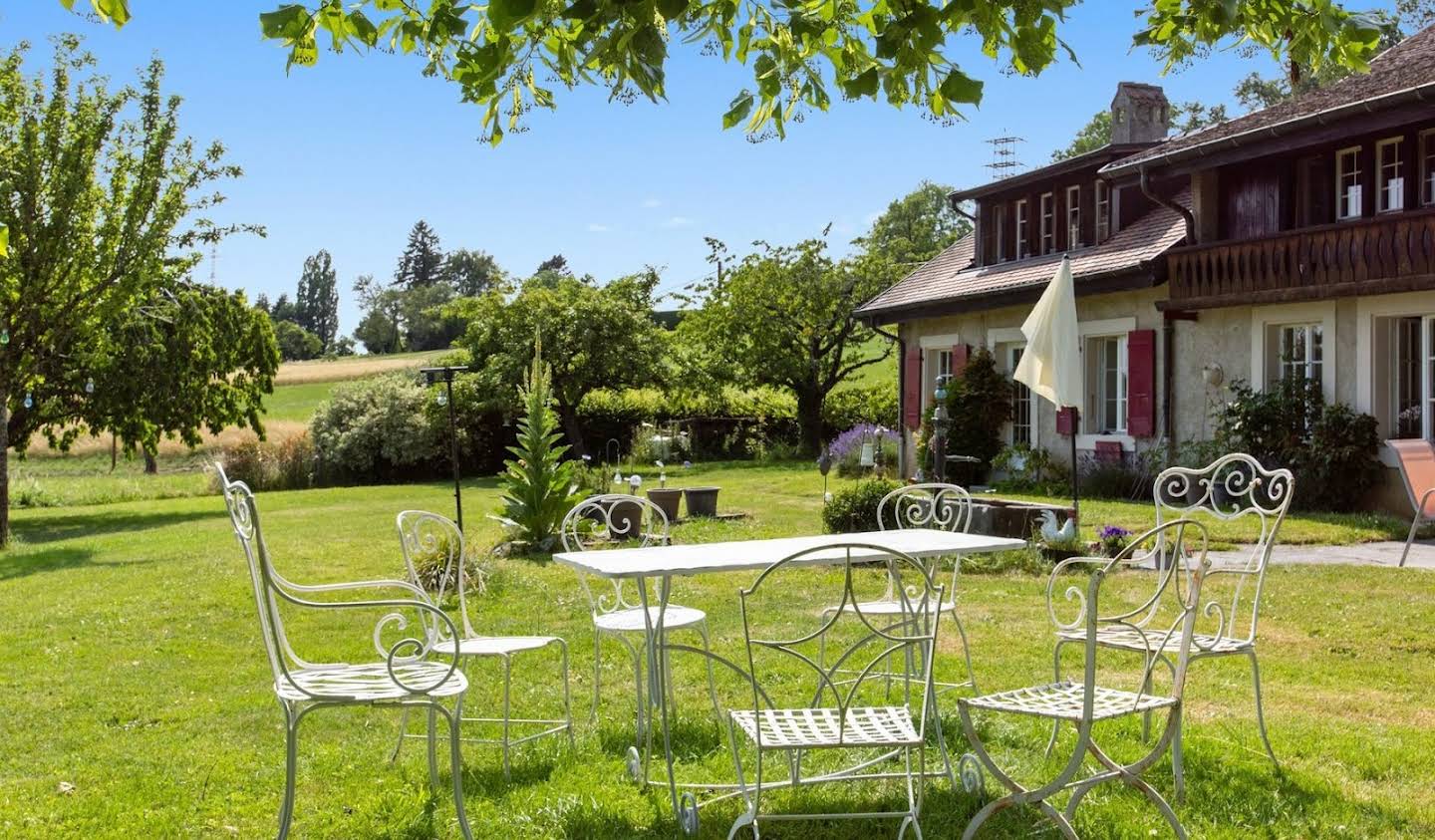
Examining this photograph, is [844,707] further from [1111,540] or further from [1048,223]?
[1048,223]

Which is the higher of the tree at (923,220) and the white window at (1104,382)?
the tree at (923,220)

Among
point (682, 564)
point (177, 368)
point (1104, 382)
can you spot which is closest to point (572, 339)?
point (177, 368)

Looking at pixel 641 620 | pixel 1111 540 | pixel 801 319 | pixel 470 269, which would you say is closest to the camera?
pixel 641 620

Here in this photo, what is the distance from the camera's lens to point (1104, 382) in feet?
54.6

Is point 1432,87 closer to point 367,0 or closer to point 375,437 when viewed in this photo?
point 367,0

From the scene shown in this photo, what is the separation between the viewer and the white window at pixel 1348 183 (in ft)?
44.7

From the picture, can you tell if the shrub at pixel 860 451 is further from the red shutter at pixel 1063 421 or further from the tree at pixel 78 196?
the tree at pixel 78 196

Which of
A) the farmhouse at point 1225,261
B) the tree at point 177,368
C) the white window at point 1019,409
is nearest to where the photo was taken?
the farmhouse at point 1225,261

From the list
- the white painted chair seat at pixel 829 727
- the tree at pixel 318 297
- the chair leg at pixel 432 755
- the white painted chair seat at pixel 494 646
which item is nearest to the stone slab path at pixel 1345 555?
the white painted chair seat at pixel 494 646

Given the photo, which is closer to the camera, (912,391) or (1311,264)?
(1311,264)

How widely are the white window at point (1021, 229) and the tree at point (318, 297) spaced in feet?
347

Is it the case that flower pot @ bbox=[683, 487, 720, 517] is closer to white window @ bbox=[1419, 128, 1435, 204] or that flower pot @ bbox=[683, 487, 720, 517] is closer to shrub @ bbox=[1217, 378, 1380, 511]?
shrub @ bbox=[1217, 378, 1380, 511]

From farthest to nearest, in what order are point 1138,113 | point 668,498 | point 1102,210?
point 1138,113, point 1102,210, point 668,498

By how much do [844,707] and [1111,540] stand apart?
6555 mm
